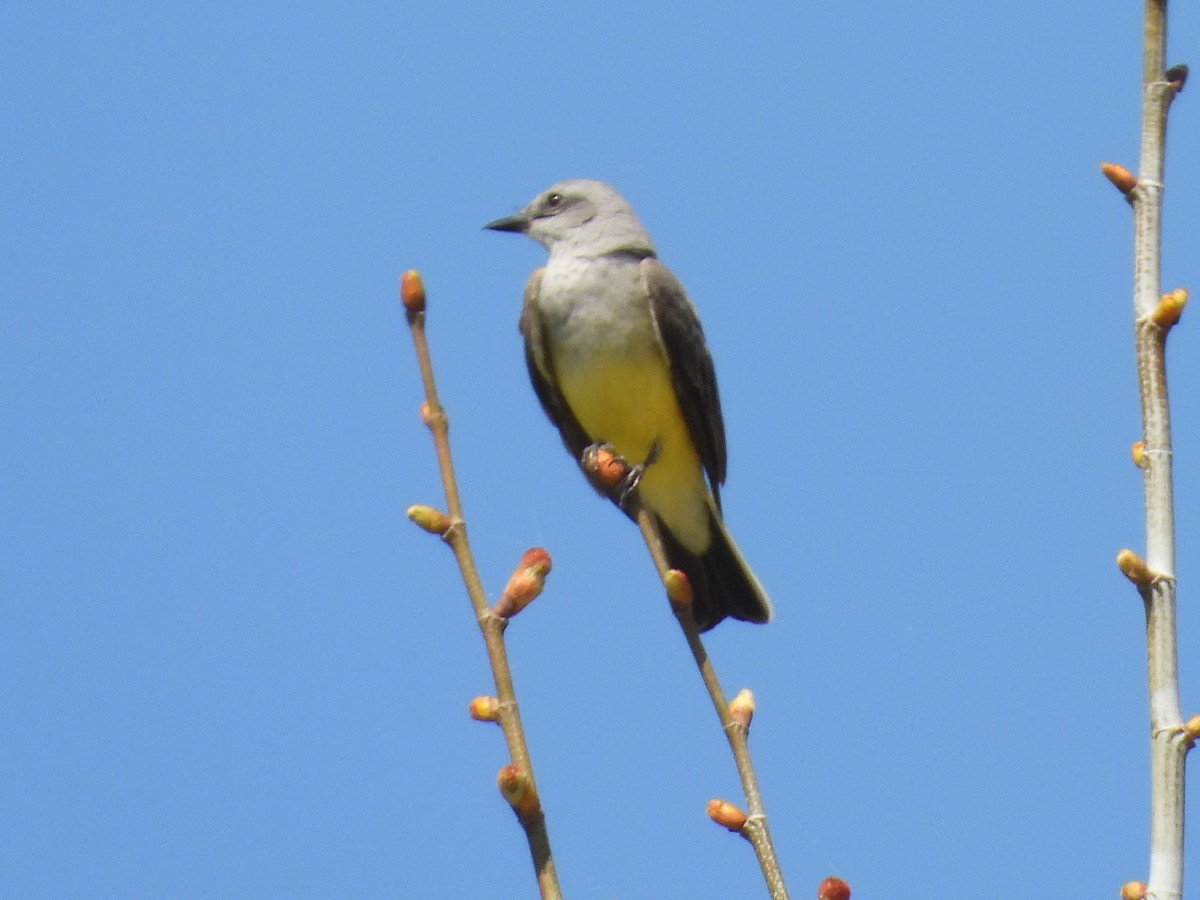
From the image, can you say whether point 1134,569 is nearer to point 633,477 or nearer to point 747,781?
point 747,781

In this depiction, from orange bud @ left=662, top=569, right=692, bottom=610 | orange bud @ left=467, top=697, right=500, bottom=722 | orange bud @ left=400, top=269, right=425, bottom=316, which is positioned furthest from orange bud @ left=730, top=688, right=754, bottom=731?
orange bud @ left=400, top=269, right=425, bottom=316

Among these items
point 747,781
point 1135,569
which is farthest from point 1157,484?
point 747,781

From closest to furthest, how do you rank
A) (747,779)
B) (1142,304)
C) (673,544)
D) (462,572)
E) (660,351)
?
(462,572), (747,779), (1142,304), (660,351), (673,544)

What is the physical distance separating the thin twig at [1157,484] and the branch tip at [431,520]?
3.70 ft

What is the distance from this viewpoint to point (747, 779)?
8.13ft

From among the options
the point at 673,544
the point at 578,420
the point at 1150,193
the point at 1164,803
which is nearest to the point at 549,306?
the point at 578,420

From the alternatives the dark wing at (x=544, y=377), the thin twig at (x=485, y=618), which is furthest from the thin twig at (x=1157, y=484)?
the dark wing at (x=544, y=377)

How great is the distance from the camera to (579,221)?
773cm

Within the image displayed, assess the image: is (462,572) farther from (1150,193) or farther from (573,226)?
(573,226)

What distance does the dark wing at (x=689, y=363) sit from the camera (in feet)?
23.6

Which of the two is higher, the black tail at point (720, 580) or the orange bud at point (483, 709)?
the black tail at point (720, 580)

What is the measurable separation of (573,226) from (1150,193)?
5092 mm

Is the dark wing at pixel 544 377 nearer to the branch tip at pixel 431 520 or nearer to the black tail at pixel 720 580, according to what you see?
the black tail at pixel 720 580

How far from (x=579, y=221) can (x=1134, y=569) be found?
539 centimetres
